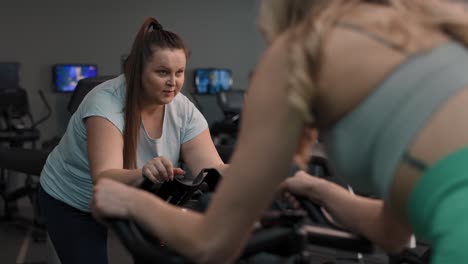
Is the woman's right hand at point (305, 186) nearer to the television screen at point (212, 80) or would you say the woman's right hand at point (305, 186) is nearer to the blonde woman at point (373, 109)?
the blonde woman at point (373, 109)

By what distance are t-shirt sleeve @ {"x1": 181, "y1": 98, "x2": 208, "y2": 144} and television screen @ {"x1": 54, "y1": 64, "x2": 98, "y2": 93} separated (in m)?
5.35

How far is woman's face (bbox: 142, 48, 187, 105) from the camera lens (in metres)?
1.93

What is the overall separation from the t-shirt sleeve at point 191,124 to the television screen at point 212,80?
19.1 ft

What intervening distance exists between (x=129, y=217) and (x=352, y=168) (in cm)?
37

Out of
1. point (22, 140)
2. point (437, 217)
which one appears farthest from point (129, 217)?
point (22, 140)

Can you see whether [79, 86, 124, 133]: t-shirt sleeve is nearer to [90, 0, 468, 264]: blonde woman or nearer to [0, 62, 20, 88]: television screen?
[90, 0, 468, 264]: blonde woman

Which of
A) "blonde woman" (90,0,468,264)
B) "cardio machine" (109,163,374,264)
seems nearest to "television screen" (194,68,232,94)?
"cardio machine" (109,163,374,264)

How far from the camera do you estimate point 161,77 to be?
194cm

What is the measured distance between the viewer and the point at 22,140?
617 cm

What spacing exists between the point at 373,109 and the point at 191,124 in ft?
4.05

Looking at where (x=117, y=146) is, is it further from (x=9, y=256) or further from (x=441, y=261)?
(x=9, y=256)

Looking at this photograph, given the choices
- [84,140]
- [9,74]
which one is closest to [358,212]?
[84,140]

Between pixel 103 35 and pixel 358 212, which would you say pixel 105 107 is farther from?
pixel 103 35

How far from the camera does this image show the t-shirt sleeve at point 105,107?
1.84 meters
